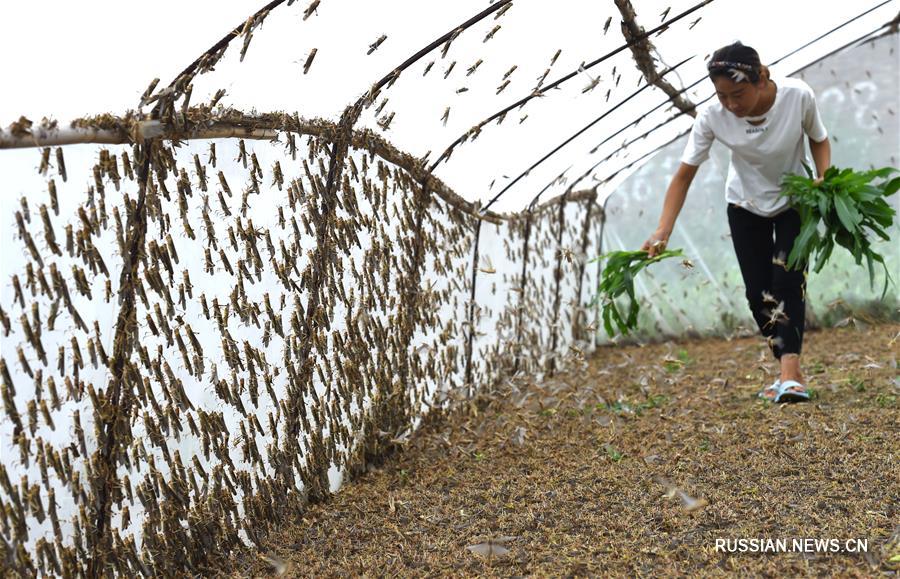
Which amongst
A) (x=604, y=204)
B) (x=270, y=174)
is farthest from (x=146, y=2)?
(x=604, y=204)

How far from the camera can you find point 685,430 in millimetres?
4617

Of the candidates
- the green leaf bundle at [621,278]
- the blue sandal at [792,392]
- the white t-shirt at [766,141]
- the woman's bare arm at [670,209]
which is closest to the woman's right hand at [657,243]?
the woman's bare arm at [670,209]

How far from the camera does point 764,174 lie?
468cm

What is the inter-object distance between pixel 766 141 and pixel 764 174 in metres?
0.20

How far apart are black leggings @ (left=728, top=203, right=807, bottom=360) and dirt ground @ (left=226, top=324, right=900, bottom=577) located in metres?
0.41

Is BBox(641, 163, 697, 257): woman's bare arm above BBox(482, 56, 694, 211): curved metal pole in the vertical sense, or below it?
below

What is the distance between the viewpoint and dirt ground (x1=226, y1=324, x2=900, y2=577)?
285 centimetres

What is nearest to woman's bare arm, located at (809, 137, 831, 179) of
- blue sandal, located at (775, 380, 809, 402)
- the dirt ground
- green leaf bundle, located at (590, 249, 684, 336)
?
green leaf bundle, located at (590, 249, 684, 336)

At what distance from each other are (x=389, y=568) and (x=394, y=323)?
1752 millimetres

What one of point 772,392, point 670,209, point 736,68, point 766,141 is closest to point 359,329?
point 670,209

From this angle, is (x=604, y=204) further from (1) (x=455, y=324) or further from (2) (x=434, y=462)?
(2) (x=434, y=462)

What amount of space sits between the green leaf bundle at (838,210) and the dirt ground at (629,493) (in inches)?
30.9

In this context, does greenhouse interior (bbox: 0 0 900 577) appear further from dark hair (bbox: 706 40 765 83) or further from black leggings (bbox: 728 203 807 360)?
dark hair (bbox: 706 40 765 83)

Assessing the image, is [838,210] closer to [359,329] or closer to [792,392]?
[792,392]
